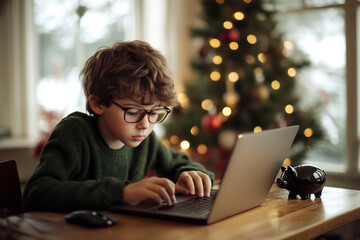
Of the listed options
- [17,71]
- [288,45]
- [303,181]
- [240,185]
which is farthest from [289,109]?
[240,185]

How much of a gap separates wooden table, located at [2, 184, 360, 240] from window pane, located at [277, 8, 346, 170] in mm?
2352

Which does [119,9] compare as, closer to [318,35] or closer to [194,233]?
[318,35]

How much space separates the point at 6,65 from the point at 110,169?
2.00 metres

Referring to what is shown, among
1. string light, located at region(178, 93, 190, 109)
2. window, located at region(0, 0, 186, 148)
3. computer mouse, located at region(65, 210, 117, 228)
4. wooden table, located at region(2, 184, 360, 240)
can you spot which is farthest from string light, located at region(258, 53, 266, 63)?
computer mouse, located at region(65, 210, 117, 228)

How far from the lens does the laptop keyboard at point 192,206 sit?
44.5 inches

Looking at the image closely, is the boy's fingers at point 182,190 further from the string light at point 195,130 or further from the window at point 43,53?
the string light at point 195,130

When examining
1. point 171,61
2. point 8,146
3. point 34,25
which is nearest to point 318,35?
point 171,61

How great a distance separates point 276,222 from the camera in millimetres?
1055

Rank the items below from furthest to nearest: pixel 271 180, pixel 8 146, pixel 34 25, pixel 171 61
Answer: pixel 171 61 < pixel 34 25 < pixel 8 146 < pixel 271 180

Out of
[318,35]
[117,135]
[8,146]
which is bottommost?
[8,146]

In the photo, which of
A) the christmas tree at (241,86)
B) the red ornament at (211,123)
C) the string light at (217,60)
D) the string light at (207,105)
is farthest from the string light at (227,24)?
the red ornament at (211,123)

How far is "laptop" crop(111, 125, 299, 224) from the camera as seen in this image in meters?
1.01

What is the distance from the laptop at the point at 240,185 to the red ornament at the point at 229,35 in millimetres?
2167

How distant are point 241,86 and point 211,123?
1.29ft
